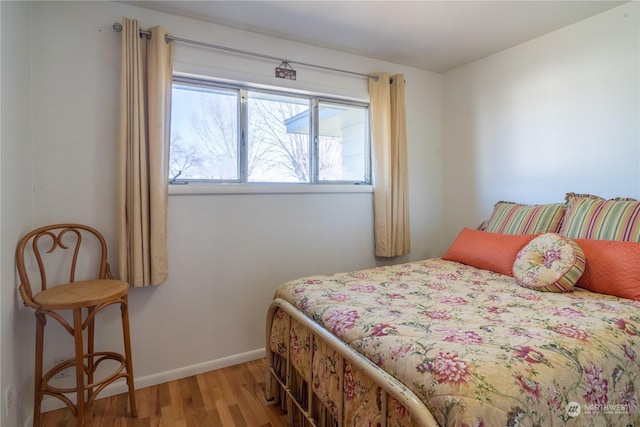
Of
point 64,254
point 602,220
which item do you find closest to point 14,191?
point 64,254

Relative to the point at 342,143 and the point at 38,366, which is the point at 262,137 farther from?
the point at 38,366

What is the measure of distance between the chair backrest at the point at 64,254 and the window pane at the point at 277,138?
1.07 meters

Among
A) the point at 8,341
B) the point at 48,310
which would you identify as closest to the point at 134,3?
the point at 48,310

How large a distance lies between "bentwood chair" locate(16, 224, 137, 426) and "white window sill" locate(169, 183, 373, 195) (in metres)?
0.56

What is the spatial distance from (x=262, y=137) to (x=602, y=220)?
2213mm

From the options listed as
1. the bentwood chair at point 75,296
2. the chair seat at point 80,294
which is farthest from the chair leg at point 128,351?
the chair seat at point 80,294

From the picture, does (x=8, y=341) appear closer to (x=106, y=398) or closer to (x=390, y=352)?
(x=106, y=398)

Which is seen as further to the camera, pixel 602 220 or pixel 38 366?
pixel 602 220

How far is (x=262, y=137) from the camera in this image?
8.32 ft

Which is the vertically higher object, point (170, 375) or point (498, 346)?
point (498, 346)

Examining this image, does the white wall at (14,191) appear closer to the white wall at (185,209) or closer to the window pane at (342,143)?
the white wall at (185,209)

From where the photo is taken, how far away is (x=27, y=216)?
5.67 feet

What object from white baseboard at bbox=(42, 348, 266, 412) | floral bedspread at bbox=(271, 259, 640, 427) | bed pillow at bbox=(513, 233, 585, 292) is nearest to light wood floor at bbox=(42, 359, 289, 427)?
white baseboard at bbox=(42, 348, 266, 412)

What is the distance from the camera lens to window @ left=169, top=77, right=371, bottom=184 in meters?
2.29
